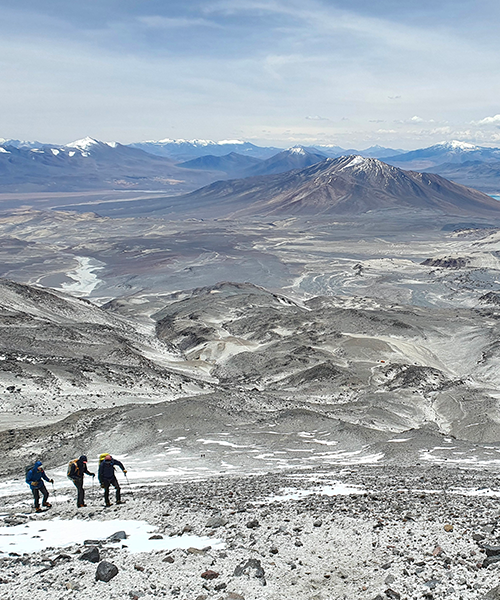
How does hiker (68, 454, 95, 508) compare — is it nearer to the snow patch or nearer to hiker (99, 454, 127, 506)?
hiker (99, 454, 127, 506)

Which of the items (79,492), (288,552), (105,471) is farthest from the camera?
(79,492)

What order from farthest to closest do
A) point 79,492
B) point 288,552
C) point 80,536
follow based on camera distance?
point 79,492
point 80,536
point 288,552

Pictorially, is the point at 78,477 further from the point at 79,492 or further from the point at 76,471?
the point at 79,492

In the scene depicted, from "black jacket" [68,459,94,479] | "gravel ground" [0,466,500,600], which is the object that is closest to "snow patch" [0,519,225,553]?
"gravel ground" [0,466,500,600]

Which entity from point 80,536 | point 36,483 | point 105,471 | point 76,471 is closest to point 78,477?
point 76,471

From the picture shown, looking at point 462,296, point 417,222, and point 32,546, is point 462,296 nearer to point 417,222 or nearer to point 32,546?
point 32,546

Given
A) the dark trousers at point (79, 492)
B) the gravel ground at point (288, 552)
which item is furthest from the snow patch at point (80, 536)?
the dark trousers at point (79, 492)

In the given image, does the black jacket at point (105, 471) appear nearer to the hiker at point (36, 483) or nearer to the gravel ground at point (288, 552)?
the gravel ground at point (288, 552)

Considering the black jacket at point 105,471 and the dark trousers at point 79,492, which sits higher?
the black jacket at point 105,471

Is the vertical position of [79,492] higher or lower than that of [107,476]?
lower
